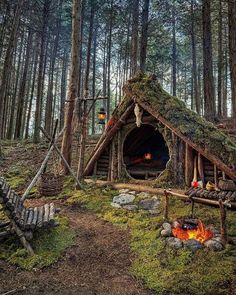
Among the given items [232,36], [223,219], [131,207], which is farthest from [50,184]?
[232,36]

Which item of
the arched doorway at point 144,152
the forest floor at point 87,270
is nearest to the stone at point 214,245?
the forest floor at point 87,270

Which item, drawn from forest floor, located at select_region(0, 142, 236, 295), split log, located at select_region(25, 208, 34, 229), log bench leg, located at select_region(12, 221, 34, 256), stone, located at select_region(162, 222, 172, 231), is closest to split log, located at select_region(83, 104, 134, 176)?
forest floor, located at select_region(0, 142, 236, 295)

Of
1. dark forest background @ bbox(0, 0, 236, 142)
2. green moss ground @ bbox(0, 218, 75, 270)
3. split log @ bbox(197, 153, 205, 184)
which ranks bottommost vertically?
green moss ground @ bbox(0, 218, 75, 270)

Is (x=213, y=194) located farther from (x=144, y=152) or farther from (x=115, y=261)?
(x=144, y=152)

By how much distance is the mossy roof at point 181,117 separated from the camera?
666 centimetres

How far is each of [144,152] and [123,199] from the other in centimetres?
505

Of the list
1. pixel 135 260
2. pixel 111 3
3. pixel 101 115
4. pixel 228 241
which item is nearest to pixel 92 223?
pixel 135 260

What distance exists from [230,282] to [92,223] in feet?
11.0

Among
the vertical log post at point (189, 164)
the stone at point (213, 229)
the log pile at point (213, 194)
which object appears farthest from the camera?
the vertical log post at point (189, 164)

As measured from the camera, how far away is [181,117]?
7.46 metres

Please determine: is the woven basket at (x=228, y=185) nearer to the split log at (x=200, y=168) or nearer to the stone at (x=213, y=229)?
the split log at (x=200, y=168)

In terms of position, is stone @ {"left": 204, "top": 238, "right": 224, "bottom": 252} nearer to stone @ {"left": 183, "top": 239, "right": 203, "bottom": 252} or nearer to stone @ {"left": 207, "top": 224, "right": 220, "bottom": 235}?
stone @ {"left": 183, "top": 239, "right": 203, "bottom": 252}

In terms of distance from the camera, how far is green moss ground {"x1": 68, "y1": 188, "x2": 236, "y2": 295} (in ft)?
12.0

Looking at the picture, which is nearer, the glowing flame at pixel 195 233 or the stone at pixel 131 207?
the glowing flame at pixel 195 233
